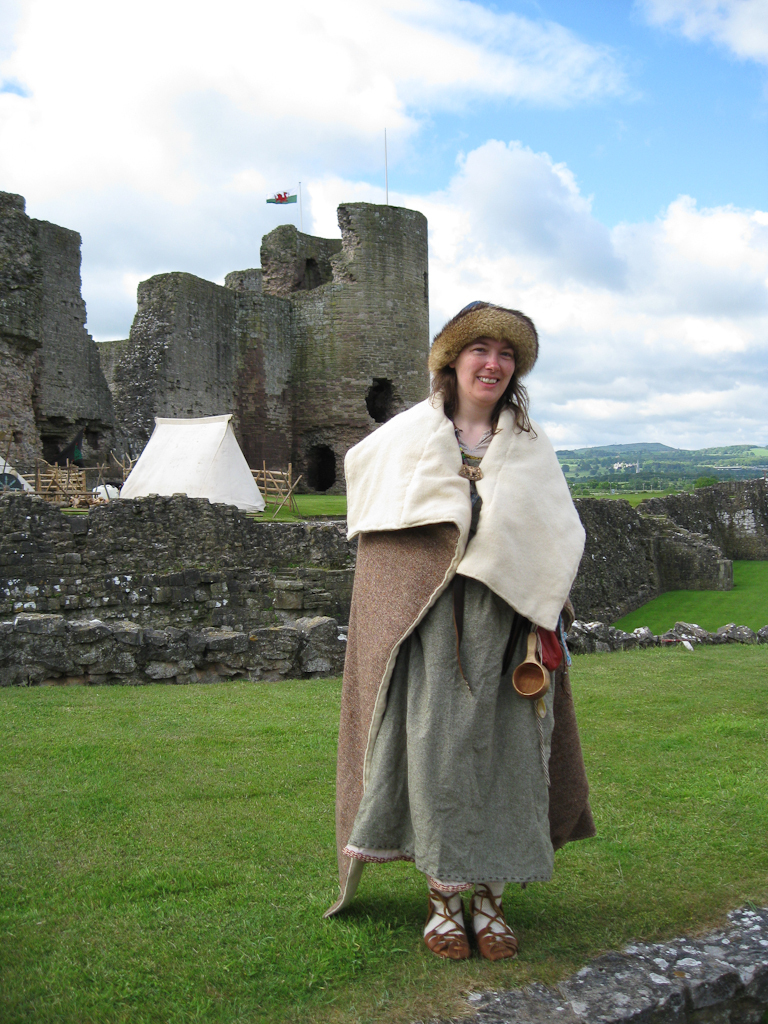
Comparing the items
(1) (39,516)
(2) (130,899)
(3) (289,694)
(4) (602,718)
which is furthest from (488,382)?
(1) (39,516)

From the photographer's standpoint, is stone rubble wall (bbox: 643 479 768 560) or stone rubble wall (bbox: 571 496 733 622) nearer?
stone rubble wall (bbox: 571 496 733 622)

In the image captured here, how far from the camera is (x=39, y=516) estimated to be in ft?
39.6

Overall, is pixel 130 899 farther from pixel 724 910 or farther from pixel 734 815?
pixel 734 815

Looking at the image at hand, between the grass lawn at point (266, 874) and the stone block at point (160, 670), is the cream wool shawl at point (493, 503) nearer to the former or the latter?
the grass lawn at point (266, 874)

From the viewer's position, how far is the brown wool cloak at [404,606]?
299cm

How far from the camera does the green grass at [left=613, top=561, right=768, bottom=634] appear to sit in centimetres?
1590

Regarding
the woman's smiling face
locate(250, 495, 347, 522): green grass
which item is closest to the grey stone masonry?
the woman's smiling face

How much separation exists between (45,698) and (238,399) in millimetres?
23668

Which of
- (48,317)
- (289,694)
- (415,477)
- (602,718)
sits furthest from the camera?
(48,317)

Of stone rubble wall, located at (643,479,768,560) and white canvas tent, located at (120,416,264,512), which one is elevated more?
A: white canvas tent, located at (120,416,264,512)

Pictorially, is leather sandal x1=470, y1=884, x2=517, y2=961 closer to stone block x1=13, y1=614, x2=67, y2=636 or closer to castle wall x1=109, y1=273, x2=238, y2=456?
stone block x1=13, y1=614, x2=67, y2=636

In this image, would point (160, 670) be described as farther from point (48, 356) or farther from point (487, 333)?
point (48, 356)

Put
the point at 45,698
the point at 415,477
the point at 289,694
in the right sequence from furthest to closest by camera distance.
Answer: the point at 289,694 → the point at 45,698 → the point at 415,477

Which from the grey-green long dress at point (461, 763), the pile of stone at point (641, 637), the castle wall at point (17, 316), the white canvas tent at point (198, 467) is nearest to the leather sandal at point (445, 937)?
the grey-green long dress at point (461, 763)
